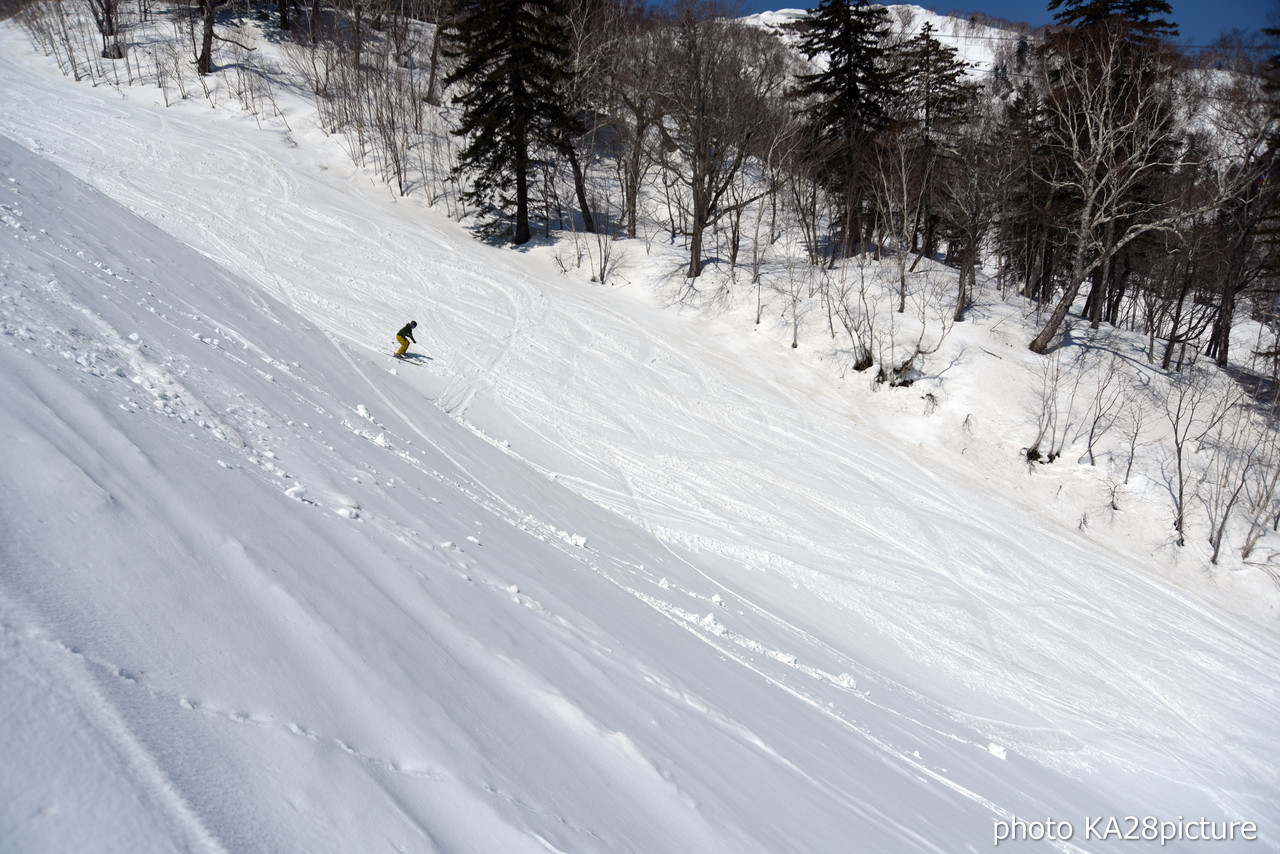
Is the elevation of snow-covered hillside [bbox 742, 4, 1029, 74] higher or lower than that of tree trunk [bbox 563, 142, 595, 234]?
higher

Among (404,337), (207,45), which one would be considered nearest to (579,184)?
(404,337)

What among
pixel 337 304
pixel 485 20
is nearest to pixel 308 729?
pixel 337 304

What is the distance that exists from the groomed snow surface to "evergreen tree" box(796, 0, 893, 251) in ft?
37.6

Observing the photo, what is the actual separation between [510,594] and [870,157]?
25596mm

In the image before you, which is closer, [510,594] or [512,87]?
[510,594]

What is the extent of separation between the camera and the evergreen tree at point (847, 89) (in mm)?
24969

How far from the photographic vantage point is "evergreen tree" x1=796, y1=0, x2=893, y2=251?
25.0 metres

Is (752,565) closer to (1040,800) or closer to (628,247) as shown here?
(1040,800)

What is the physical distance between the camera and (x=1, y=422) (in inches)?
125

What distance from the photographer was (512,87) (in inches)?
914

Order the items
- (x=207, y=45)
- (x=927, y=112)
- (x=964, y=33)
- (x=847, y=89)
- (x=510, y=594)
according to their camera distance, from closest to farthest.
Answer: (x=510, y=594)
(x=847, y=89)
(x=927, y=112)
(x=207, y=45)
(x=964, y=33)

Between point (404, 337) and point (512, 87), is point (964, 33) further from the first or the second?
point (404, 337)

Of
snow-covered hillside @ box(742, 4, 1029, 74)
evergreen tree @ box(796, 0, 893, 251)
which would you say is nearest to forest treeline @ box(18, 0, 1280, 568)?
evergreen tree @ box(796, 0, 893, 251)

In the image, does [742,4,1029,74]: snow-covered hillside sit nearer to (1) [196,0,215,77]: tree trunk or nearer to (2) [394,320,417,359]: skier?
(1) [196,0,215,77]: tree trunk
